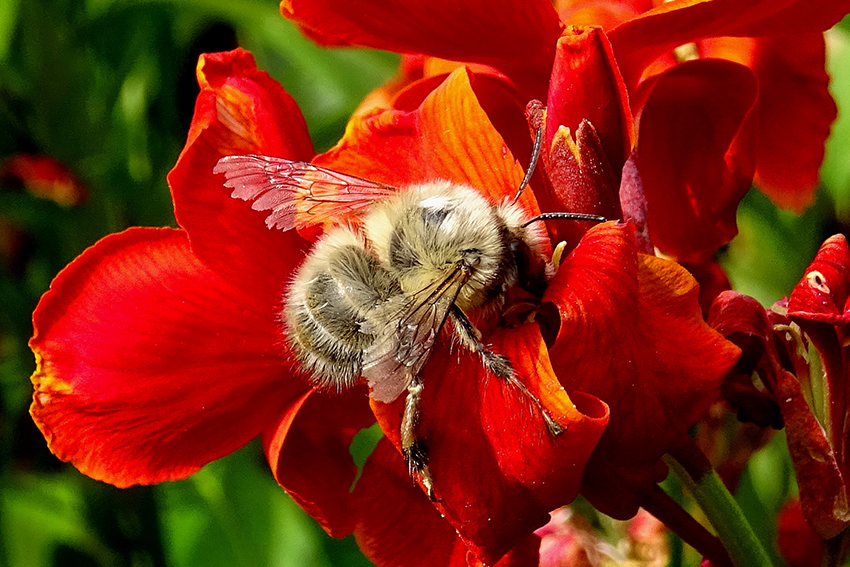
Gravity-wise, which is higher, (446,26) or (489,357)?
(446,26)

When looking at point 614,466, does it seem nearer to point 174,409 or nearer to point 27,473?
point 174,409

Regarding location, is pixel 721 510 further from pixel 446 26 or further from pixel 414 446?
pixel 446 26

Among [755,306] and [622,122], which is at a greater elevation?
[622,122]

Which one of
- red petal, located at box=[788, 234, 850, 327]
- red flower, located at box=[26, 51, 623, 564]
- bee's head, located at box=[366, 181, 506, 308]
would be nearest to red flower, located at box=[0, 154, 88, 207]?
red flower, located at box=[26, 51, 623, 564]

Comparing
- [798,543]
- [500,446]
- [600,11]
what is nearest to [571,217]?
[500,446]

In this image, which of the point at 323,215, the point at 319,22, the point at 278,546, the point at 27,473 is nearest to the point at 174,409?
the point at 323,215
